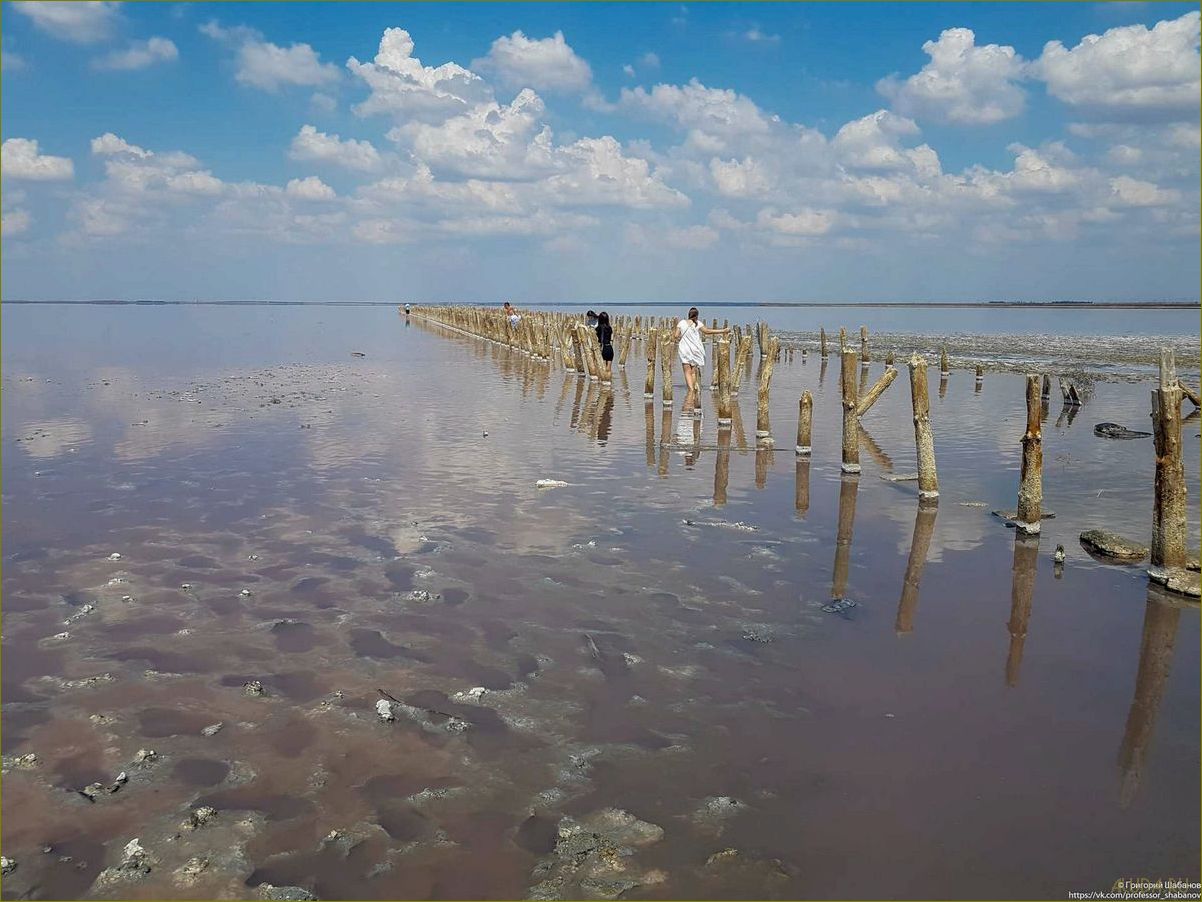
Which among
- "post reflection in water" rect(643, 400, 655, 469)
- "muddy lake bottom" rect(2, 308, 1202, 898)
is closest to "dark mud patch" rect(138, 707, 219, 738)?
"muddy lake bottom" rect(2, 308, 1202, 898)

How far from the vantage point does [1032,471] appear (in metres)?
9.52

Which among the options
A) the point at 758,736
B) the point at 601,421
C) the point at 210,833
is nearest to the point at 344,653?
the point at 210,833

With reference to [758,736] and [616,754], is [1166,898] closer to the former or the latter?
[758,736]

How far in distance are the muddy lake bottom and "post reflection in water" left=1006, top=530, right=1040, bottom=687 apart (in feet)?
0.13

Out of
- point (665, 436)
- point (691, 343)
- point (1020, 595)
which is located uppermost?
point (691, 343)

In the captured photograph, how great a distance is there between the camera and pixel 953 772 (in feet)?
15.6

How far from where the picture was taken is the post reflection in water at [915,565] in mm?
7074

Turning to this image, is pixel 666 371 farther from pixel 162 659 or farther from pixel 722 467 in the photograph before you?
pixel 162 659

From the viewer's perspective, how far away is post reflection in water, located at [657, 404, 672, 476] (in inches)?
525

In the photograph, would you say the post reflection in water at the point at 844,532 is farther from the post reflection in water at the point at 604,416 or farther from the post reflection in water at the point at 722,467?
the post reflection in water at the point at 604,416

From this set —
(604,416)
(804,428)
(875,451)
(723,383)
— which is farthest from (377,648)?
(604,416)

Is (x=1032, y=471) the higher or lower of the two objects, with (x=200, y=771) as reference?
higher

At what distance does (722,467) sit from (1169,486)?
6.56 m

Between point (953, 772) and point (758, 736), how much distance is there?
1.16 metres
